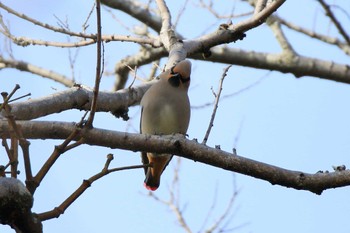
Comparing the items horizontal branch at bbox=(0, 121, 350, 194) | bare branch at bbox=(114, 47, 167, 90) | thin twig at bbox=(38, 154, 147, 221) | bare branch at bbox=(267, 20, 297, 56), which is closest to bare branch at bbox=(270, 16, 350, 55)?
bare branch at bbox=(267, 20, 297, 56)

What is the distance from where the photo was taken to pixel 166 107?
14.5 feet

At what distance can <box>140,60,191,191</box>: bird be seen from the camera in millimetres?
4383

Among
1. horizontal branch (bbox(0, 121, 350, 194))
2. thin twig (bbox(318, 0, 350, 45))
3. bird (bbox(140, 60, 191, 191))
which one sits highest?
thin twig (bbox(318, 0, 350, 45))

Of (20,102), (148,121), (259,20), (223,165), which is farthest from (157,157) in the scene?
(223,165)

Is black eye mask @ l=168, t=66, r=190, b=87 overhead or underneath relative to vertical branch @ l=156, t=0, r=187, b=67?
underneath

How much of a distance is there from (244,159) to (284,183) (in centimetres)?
18

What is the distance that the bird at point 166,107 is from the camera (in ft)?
14.4

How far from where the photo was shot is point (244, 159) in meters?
2.58

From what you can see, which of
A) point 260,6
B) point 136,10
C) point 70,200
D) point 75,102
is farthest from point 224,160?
point 136,10

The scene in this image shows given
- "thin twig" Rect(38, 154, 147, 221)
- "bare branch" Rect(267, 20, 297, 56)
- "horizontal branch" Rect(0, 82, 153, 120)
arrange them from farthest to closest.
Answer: "bare branch" Rect(267, 20, 297, 56) → "horizontal branch" Rect(0, 82, 153, 120) → "thin twig" Rect(38, 154, 147, 221)

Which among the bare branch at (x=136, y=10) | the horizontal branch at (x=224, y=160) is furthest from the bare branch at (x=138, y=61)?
the horizontal branch at (x=224, y=160)

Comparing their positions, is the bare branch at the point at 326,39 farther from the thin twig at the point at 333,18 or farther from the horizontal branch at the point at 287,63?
the thin twig at the point at 333,18

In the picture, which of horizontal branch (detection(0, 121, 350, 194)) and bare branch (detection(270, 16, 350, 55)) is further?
bare branch (detection(270, 16, 350, 55))

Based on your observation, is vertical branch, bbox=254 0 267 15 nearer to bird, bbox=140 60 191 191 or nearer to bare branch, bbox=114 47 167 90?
bird, bbox=140 60 191 191
